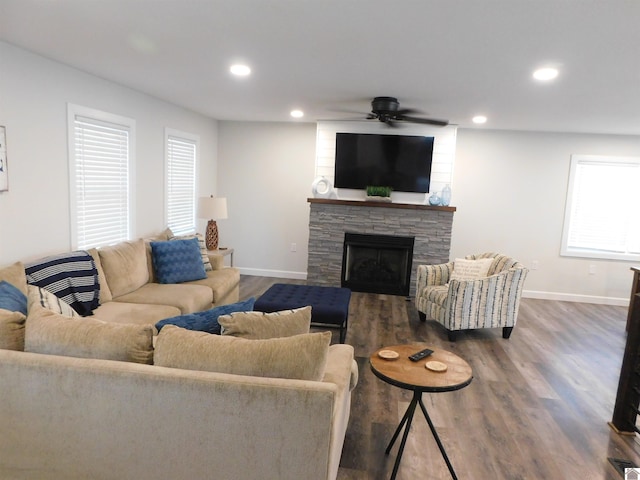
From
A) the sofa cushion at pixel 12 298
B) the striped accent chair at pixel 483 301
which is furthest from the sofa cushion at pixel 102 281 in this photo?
the striped accent chair at pixel 483 301

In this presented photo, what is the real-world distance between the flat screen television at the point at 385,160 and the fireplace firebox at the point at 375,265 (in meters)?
0.80

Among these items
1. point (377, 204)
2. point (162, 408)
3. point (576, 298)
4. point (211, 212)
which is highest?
point (377, 204)

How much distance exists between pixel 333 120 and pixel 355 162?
659 mm

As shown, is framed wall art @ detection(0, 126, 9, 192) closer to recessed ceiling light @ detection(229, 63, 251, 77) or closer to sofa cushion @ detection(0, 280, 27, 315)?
sofa cushion @ detection(0, 280, 27, 315)

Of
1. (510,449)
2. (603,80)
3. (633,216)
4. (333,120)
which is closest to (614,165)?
(633,216)

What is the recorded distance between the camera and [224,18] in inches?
85.8

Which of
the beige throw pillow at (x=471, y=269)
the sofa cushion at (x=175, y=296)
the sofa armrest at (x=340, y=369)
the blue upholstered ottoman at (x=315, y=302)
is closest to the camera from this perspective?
the sofa armrest at (x=340, y=369)

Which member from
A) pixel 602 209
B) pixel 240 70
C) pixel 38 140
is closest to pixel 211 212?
pixel 38 140

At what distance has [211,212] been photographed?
208 inches

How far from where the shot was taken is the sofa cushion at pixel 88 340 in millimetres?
1755

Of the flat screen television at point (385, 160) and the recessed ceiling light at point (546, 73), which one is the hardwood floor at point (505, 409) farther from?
the recessed ceiling light at point (546, 73)

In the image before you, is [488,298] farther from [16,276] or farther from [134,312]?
[16,276]

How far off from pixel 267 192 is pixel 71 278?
12.1 ft

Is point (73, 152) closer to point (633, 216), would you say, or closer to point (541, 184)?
point (541, 184)
